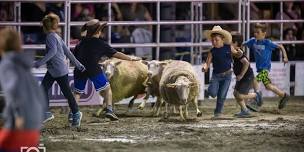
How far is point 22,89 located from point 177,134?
497 centimetres

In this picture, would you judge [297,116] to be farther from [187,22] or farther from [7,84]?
[7,84]

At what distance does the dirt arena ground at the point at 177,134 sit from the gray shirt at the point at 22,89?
327 centimetres

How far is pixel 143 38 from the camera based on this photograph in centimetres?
1669

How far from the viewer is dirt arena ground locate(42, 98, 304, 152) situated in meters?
9.94

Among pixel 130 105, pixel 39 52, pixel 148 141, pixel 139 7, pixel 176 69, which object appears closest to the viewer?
pixel 148 141

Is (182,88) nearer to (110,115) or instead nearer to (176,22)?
(110,115)

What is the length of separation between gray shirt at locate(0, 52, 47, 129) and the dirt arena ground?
10.7 feet

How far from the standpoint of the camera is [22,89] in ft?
20.8

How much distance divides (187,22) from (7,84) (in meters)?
9.78

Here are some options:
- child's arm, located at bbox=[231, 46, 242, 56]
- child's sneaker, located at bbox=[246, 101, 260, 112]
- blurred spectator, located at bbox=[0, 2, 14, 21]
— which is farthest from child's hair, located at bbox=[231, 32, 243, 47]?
blurred spectator, located at bbox=[0, 2, 14, 21]

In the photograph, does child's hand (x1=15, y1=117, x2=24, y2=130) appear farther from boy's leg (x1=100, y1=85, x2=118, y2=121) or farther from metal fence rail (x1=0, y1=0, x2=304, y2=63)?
metal fence rail (x1=0, y1=0, x2=304, y2=63)

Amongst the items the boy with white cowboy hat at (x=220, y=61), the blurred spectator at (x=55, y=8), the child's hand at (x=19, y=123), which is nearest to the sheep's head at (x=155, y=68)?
the boy with white cowboy hat at (x=220, y=61)

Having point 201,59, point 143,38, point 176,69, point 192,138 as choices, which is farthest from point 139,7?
point 192,138

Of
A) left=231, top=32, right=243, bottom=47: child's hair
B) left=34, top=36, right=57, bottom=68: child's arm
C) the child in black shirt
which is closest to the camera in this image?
left=34, top=36, right=57, bottom=68: child's arm
